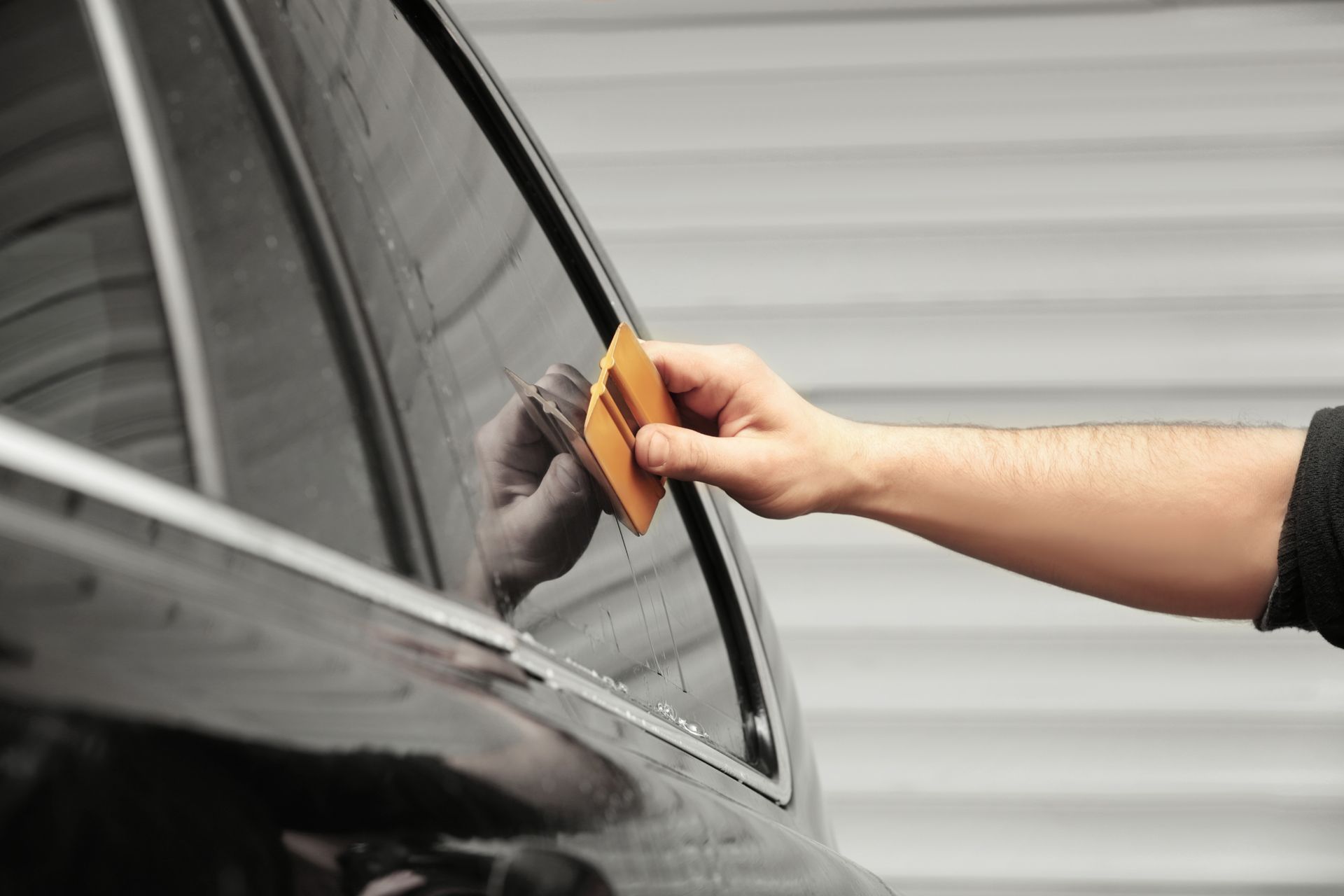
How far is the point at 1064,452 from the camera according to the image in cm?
147

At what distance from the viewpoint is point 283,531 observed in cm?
49

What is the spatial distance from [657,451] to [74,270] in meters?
0.56

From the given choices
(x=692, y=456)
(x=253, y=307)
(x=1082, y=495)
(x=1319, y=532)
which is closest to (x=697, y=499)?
(x=692, y=456)

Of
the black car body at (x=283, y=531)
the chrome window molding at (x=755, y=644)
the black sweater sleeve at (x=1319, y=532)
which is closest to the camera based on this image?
the black car body at (x=283, y=531)

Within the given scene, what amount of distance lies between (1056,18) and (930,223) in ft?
1.90

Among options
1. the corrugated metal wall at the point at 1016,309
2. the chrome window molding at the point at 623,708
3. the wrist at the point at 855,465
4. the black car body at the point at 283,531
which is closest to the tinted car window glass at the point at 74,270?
the black car body at the point at 283,531

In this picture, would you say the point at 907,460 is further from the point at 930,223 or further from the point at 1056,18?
the point at 1056,18

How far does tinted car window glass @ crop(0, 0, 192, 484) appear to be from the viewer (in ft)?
1.55

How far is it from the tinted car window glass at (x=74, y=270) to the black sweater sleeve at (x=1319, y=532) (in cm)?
123

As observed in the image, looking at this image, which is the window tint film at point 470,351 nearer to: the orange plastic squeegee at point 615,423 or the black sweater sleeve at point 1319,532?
the orange plastic squeegee at point 615,423

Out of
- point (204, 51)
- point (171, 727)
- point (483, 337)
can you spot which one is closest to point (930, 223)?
point (483, 337)

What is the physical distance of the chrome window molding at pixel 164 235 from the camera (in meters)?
0.48

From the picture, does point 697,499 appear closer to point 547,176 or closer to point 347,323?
point 547,176

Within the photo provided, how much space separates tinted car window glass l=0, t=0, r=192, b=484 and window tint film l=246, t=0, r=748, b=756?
0.13 m
